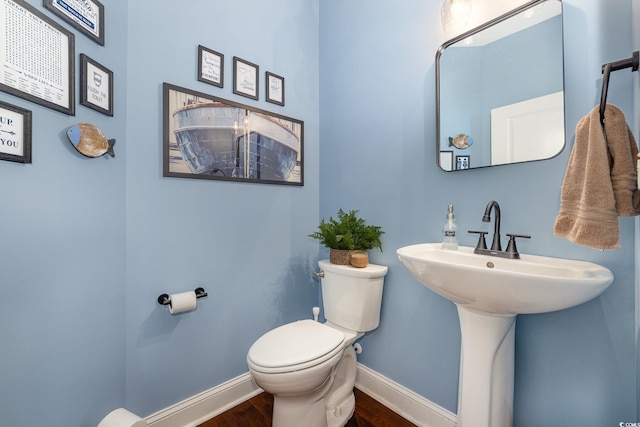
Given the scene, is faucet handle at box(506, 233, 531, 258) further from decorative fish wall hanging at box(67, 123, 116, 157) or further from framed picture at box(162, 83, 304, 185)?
decorative fish wall hanging at box(67, 123, 116, 157)

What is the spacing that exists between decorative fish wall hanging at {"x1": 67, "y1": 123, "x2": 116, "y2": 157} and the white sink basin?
120 centimetres

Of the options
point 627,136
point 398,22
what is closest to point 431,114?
point 398,22

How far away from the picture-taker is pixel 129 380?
46.6 inches

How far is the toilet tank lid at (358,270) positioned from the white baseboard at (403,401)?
2.05 feet

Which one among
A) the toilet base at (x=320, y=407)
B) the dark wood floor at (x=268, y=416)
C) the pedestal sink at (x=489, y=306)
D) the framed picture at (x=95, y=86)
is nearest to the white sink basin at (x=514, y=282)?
the pedestal sink at (x=489, y=306)

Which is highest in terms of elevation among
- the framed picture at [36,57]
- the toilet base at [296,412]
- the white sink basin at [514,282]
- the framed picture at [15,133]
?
the framed picture at [36,57]

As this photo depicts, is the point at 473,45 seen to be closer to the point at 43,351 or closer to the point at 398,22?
the point at 398,22

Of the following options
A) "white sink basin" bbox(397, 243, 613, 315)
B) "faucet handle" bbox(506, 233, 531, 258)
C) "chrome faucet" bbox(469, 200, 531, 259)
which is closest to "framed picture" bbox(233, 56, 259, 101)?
"white sink basin" bbox(397, 243, 613, 315)

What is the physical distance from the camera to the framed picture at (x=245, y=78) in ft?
4.97

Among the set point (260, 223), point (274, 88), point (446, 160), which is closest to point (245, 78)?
point (274, 88)

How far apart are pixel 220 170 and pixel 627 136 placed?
1551 millimetres

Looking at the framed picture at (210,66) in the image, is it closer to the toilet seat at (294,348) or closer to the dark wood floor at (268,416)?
the toilet seat at (294,348)

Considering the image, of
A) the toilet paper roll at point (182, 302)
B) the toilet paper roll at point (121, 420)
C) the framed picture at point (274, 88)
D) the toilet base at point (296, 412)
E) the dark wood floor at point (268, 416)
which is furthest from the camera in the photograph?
the framed picture at point (274, 88)

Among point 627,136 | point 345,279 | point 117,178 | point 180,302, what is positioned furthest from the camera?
point 345,279
